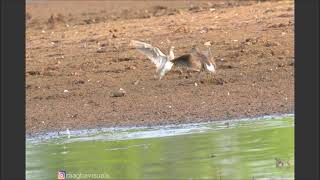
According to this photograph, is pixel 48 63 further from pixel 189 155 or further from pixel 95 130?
pixel 189 155

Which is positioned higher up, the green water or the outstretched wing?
the outstretched wing

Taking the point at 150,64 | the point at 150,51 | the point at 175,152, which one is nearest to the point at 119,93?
the point at 150,51

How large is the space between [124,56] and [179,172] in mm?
7117

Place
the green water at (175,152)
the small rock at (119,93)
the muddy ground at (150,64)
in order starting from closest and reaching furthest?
1. the green water at (175,152)
2. the muddy ground at (150,64)
3. the small rock at (119,93)

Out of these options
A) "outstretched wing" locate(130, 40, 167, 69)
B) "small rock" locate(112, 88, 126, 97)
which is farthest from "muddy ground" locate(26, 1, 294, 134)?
"outstretched wing" locate(130, 40, 167, 69)

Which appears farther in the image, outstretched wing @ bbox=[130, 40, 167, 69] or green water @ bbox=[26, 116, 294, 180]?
outstretched wing @ bbox=[130, 40, 167, 69]

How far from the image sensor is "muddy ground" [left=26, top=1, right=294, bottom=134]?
12.0 meters

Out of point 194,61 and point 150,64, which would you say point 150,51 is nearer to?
point 194,61

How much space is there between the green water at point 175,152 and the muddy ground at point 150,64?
29.8 inches

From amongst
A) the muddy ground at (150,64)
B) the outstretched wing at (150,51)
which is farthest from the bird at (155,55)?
the muddy ground at (150,64)

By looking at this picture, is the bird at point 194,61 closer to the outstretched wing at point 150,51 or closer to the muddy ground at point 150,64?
the outstretched wing at point 150,51

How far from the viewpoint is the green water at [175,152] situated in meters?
8.38

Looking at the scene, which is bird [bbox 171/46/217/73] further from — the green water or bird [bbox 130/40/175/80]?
the green water

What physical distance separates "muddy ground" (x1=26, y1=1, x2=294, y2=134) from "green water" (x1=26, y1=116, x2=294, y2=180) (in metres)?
0.76
